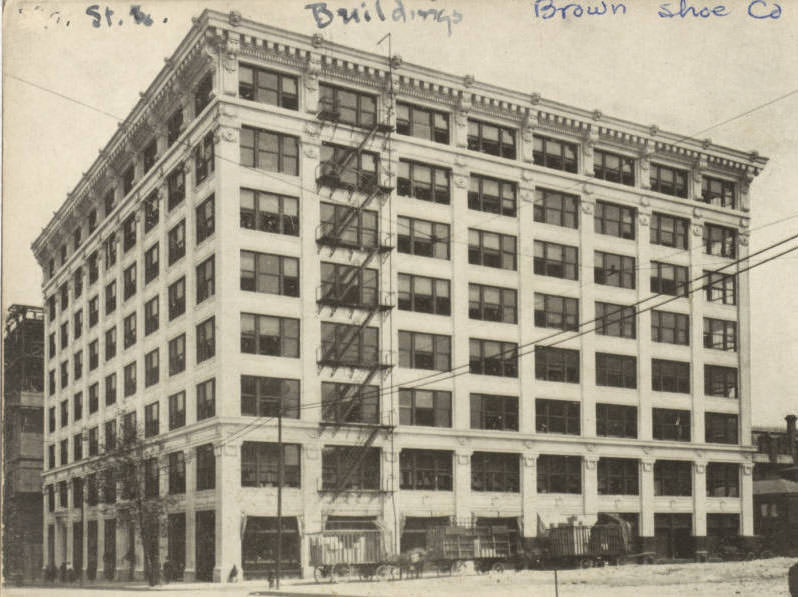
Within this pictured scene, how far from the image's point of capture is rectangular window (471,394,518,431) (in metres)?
55.4

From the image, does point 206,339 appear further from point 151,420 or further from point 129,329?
point 129,329

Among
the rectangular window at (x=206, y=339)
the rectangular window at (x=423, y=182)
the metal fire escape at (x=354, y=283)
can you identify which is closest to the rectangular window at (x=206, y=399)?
the rectangular window at (x=206, y=339)

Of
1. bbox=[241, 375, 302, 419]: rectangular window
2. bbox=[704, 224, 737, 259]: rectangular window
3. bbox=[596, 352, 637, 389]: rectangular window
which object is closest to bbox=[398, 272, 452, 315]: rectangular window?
bbox=[241, 375, 302, 419]: rectangular window

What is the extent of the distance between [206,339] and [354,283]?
7502 millimetres

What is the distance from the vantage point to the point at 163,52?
33.1m

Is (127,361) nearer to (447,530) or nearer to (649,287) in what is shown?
(447,530)

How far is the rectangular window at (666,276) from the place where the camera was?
6019 cm

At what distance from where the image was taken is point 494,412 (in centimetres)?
5588

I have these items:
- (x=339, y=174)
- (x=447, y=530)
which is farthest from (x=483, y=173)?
(x=447, y=530)

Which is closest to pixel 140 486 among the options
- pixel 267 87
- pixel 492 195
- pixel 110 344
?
pixel 110 344

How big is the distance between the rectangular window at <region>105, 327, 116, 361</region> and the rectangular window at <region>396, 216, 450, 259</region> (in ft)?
63.6

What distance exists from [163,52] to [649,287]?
116 feet

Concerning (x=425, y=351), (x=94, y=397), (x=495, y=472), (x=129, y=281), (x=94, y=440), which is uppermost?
(x=129, y=281)

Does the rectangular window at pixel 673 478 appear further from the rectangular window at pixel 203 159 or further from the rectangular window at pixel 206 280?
the rectangular window at pixel 203 159
